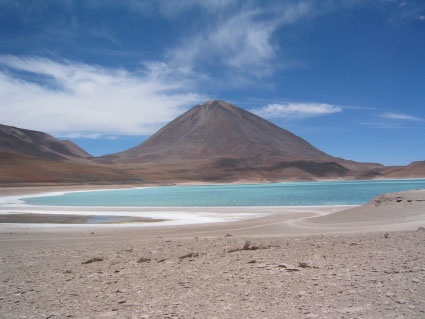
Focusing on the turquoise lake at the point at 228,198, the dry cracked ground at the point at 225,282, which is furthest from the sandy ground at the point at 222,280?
the turquoise lake at the point at 228,198

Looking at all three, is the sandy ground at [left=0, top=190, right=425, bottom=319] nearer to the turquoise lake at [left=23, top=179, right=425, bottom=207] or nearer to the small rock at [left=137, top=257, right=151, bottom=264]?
the small rock at [left=137, top=257, right=151, bottom=264]

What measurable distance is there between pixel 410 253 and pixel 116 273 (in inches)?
219

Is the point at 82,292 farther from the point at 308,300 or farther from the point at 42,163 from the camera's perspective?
the point at 42,163

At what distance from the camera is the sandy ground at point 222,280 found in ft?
16.4

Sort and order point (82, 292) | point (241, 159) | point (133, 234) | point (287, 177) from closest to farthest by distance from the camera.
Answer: point (82, 292), point (133, 234), point (287, 177), point (241, 159)

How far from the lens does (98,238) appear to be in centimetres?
1389

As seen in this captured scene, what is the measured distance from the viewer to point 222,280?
6.47m

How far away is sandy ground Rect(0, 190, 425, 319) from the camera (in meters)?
5.01

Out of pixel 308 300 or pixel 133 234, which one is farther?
pixel 133 234

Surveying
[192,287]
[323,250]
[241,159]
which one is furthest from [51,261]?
[241,159]

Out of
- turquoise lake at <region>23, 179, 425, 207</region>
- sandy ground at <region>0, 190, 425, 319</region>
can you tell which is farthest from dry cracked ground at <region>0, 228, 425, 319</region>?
turquoise lake at <region>23, 179, 425, 207</region>

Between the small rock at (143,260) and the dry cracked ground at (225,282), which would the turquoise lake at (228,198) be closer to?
the dry cracked ground at (225,282)

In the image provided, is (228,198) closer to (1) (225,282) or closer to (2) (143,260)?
(2) (143,260)

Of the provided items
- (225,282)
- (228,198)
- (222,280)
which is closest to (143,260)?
(222,280)
